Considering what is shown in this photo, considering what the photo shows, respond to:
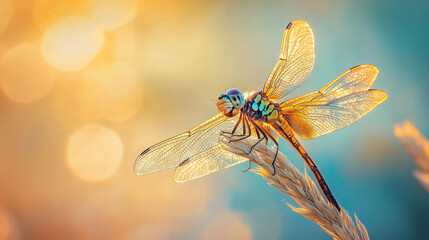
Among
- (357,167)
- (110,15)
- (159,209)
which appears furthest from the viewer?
(110,15)

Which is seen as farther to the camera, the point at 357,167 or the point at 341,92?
the point at 357,167

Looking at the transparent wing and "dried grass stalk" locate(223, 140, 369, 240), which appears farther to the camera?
the transparent wing

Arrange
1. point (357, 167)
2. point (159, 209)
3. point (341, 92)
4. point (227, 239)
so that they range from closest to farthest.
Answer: point (341, 92)
point (227, 239)
point (159, 209)
point (357, 167)

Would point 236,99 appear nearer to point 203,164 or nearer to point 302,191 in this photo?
point 203,164

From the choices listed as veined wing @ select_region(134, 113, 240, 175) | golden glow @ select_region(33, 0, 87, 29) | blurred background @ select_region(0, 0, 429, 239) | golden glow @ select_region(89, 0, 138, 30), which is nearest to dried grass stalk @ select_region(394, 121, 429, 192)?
veined wing @ select_region(134, 113, 240, 175)

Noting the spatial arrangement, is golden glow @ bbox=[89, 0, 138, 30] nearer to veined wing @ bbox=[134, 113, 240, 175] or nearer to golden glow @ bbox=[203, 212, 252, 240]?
golden glow @ bbox=[203, 212, 252, 240]

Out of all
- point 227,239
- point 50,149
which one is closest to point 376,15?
point 227,239

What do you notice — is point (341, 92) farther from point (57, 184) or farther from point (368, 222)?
point (57, 184)

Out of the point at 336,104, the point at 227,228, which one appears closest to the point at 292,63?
the point at 336,104
